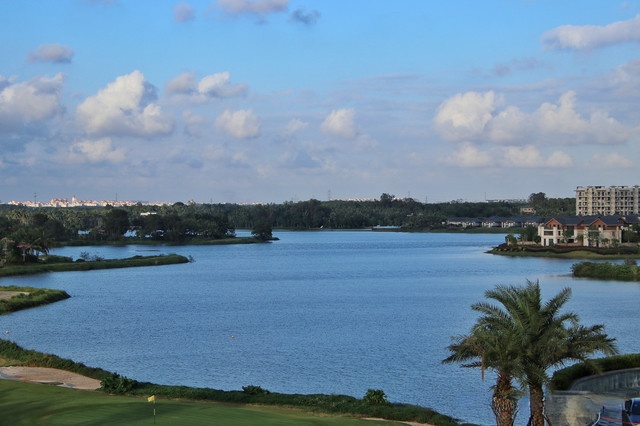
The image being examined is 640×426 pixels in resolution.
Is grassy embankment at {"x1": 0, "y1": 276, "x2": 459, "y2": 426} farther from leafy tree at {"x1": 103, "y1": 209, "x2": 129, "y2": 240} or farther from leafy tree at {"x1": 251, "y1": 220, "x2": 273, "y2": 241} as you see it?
leafy tree at {"x1": 251, "y1": 220, "x2": 273, "y2": 241}

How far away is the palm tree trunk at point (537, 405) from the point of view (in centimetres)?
2372

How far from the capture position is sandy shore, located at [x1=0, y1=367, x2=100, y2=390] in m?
32.1

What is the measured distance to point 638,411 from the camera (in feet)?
73.8

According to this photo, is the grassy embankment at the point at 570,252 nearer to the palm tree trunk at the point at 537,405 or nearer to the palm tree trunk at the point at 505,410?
the palm tree trunk at the point at 537,405

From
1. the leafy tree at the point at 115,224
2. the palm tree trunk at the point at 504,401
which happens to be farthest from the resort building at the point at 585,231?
the palm tree trunk at the point at 504,401

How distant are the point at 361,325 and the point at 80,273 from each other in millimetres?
59382

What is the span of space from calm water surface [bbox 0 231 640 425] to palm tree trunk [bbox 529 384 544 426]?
5233 mm

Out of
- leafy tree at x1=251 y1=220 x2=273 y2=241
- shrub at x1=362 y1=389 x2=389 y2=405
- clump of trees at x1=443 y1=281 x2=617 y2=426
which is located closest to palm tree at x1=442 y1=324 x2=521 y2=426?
clump of trees at x1=443 y1=281 x2=617 y2=426

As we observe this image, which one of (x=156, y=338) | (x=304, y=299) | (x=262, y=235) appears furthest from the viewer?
(x=262, y=235)

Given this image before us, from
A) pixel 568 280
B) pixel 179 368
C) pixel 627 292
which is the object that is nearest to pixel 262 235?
pixel 568 280

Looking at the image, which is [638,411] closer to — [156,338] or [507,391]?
[507,391]

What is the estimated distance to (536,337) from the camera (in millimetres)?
24375

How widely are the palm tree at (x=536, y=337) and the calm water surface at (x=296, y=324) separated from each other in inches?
216

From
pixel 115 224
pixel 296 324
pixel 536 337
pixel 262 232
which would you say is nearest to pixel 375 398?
pixel 536 337
